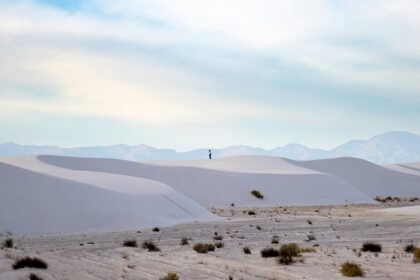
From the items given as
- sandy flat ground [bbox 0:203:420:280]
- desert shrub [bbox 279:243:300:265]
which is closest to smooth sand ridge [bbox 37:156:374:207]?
sandy flat ground [bbox 0:203:420:280]

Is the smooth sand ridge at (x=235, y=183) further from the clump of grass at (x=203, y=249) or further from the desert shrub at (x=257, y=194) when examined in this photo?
the clump of grass at (x=203, y=249)

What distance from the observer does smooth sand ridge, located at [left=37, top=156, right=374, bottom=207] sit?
241ft

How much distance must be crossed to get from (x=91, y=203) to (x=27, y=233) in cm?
645

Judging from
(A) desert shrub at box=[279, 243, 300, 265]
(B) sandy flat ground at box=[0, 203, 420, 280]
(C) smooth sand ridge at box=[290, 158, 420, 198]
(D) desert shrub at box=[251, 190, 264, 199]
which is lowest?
(B) sandy flat ground at box=[0, 203, 420, 280]

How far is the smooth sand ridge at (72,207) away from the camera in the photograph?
33281 mm

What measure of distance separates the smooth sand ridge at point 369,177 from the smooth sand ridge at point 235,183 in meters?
35.2

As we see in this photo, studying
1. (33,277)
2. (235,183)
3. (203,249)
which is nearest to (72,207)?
(203,249)

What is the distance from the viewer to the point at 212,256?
19.7 metres

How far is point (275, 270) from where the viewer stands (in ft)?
52.1

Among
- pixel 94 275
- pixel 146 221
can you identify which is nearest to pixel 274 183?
pixel 146 221

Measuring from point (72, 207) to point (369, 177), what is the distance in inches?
3881

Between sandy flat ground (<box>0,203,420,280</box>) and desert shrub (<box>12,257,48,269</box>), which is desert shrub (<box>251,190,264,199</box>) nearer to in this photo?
sandy flat ground (<box>0,203,420,280</box>)

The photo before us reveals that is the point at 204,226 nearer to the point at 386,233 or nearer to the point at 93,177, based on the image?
the point at 386,233

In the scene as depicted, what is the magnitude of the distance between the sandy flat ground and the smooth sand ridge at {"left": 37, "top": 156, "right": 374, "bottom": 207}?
3885 centimetres
